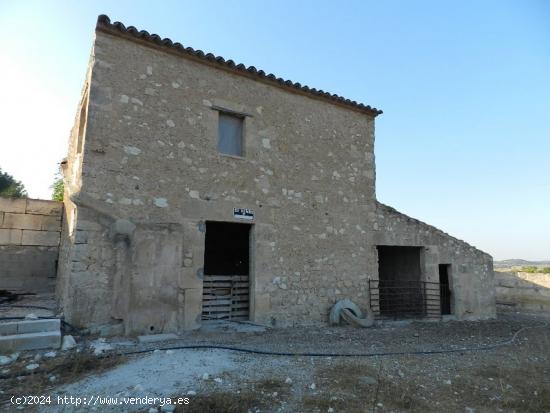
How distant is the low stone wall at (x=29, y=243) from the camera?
792cm

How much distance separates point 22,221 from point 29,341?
4545 mm

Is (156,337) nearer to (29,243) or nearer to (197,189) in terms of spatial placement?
(197,189)

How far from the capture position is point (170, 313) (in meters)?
6.04

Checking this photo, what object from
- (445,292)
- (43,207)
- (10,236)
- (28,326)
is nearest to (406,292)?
(445,292)

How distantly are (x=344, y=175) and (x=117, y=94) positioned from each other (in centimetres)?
519

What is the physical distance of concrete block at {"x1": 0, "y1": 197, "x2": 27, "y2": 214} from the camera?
7.99m

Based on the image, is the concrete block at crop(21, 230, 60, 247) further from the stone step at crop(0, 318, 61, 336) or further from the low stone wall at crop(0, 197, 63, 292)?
the stone step at crop(0, 318, 61, 336)

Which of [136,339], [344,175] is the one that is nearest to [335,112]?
[344,175]

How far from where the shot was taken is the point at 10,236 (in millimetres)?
7988

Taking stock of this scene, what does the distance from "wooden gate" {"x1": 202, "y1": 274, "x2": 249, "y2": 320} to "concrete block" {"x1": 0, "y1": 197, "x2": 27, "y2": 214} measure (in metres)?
4.57

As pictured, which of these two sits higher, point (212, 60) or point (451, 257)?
point (212, 60)

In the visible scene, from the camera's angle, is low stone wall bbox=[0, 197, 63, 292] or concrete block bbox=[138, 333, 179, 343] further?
low stone wall bbox=[0, 197, 63, 292]

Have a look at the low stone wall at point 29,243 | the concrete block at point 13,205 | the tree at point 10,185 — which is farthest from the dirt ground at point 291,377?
the tree at point 10,185

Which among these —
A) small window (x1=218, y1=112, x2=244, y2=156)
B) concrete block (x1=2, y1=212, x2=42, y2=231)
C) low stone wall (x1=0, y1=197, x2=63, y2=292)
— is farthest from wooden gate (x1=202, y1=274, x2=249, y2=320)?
concrete block (x1=2, y1=212, x2=42, y2=231)
